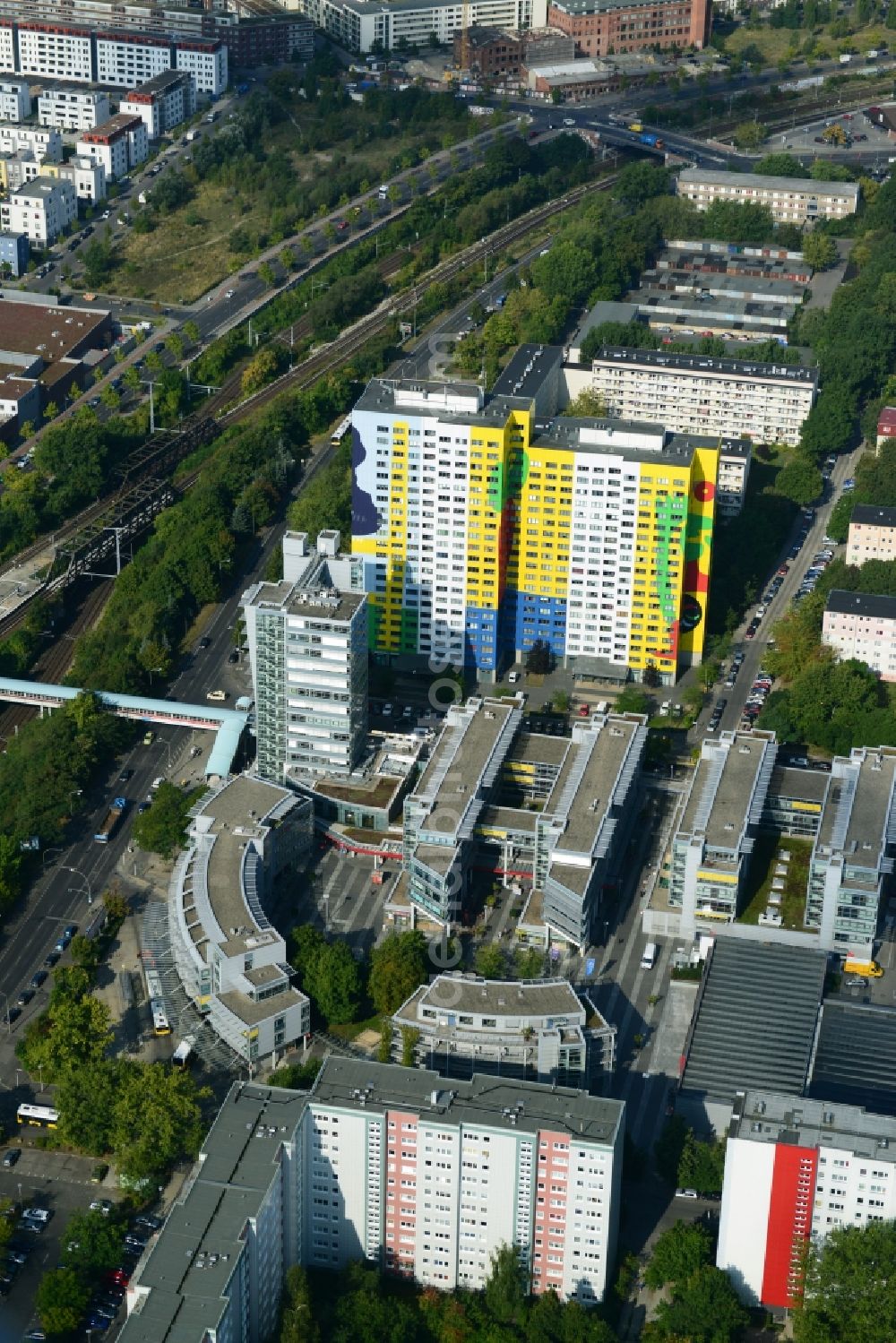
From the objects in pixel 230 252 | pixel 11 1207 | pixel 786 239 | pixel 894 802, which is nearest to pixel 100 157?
pixel 230 252

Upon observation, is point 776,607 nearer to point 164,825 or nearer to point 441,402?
point 441,402

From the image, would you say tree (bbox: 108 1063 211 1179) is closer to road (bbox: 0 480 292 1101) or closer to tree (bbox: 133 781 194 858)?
road (bbox: 0 480 292 1101)

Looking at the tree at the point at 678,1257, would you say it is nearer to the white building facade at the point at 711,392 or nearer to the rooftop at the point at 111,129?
the white building facade at the point at 711,392

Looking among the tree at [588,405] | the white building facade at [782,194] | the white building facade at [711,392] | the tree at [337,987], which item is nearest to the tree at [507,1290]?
the tree at [337,987]

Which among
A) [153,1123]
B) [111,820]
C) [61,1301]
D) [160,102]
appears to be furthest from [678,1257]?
[160,102]

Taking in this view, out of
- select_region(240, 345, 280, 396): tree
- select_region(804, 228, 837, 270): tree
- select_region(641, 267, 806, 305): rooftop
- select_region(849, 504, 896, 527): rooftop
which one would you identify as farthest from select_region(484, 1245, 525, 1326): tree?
select_region(804, 228, 837, 270): tree

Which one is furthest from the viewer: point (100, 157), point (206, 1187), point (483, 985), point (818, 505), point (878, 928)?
point (100, 157)

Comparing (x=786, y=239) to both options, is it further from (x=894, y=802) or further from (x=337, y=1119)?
(x=337, y=1119)
